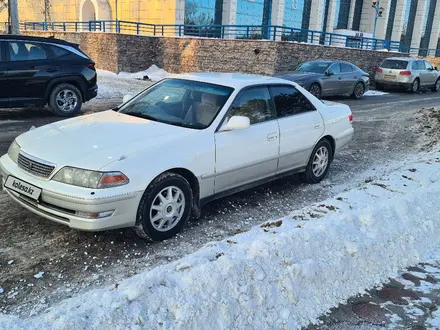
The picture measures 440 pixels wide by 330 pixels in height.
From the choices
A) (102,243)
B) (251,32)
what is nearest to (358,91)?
(251,32)

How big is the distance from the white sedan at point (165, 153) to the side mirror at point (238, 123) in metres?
0.01

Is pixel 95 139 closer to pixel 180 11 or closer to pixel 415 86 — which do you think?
pixel 415 86

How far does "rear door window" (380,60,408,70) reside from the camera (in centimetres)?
2152

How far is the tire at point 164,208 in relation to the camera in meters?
4.03

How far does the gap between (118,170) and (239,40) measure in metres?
18.4

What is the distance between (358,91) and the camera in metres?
18.0

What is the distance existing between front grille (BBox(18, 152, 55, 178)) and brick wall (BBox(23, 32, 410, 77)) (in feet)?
56.3

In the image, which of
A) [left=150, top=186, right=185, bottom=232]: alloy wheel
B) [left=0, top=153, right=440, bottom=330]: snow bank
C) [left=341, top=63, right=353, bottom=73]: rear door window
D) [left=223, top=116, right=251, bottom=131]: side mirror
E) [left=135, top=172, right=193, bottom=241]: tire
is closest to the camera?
[left=0, top=153, right=440, bottom=330]: snow bank

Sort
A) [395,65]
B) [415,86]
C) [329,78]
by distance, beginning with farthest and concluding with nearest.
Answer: [395,65]
[415,86]
[329,78]

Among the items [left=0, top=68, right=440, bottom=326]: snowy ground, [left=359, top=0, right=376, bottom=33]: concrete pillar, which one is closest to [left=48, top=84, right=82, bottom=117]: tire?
[left=0, top=68, right=440, bottom=326]: snowy ground

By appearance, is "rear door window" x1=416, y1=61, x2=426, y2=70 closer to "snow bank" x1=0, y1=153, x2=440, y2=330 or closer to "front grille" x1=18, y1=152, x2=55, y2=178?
"snow bank" x1=0, y1=153, x2=440, y2=330

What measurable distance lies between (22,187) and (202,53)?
19.4 m

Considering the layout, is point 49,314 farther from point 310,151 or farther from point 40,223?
point 310,151

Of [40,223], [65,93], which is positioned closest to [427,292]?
[40,223]
